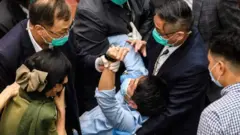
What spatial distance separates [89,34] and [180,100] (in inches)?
31.1

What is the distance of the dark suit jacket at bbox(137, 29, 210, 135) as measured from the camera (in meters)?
2.21

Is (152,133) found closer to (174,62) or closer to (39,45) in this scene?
(174,62)

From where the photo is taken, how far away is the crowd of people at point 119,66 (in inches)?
74.0

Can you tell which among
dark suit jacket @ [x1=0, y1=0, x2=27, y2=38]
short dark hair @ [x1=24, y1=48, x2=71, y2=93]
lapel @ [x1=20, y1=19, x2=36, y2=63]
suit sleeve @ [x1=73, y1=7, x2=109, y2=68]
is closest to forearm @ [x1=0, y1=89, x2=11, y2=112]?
short dark hair @ [x1=24, y1=48, x2=71, y2=93]

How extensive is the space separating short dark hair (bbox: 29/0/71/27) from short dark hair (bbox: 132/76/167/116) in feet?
1.90

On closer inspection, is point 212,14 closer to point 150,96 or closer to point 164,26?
point 164,26

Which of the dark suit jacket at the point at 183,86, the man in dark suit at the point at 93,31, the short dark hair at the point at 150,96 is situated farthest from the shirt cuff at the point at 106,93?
the man in dark suit at the point at 93,31

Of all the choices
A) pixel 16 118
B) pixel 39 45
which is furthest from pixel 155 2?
pixel 16 118

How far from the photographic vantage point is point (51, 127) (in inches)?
77.9

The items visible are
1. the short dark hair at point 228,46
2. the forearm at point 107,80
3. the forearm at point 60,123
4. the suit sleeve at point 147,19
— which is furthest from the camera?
the suit sleeve at point 147,19

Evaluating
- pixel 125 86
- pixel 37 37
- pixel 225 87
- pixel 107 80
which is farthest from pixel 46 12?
pixel 225 87

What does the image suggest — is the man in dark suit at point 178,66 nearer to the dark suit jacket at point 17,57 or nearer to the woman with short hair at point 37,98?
the dark suit jacket at point 17,57

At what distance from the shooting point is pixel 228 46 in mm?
1789

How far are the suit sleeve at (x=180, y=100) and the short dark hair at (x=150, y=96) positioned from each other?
4 cm
